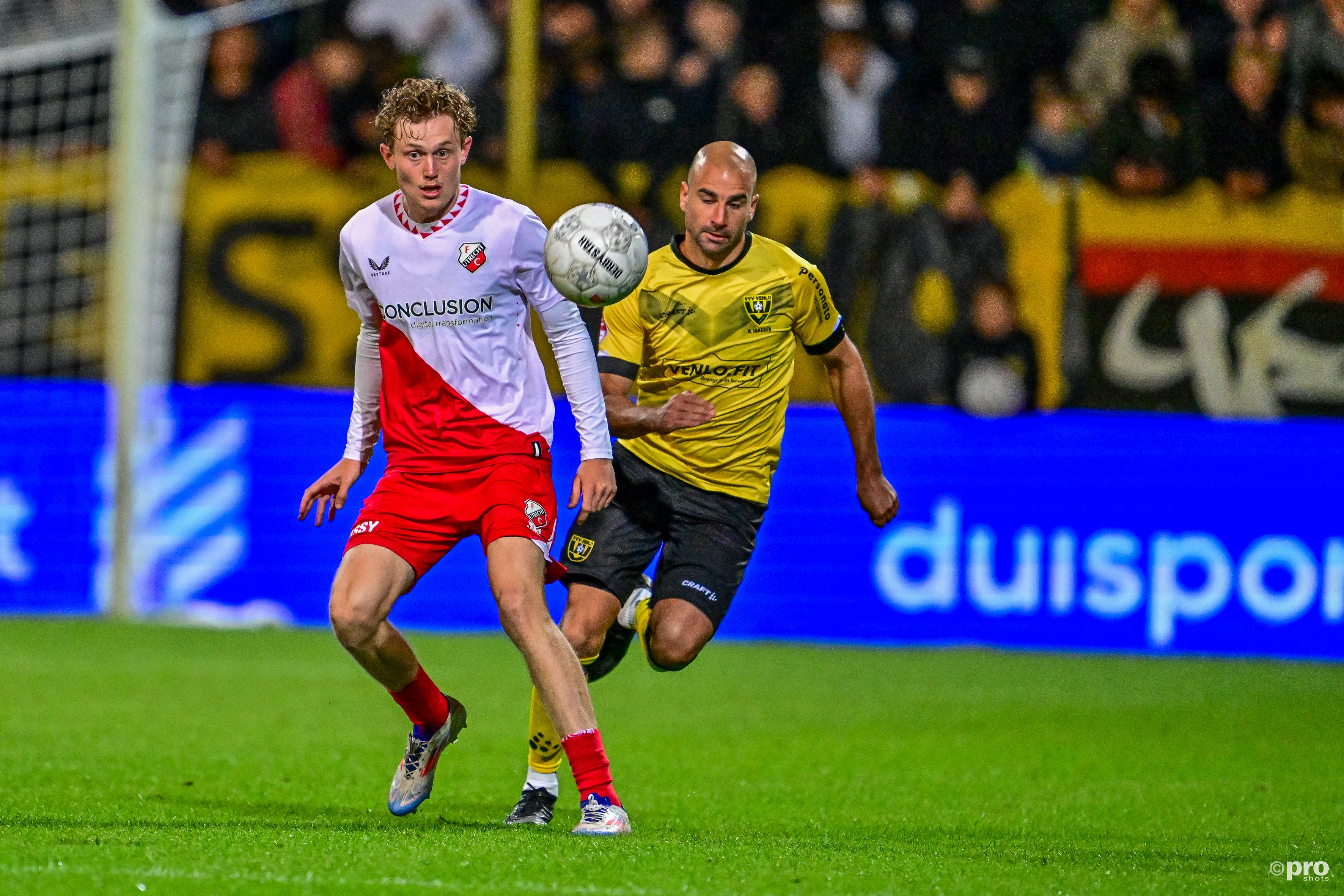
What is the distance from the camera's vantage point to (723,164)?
598 centimetres

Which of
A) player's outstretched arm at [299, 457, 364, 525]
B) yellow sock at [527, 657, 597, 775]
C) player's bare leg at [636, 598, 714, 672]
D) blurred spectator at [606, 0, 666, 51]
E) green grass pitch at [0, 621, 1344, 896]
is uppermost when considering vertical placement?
blurred spectator at [606, 0, 666, 51]

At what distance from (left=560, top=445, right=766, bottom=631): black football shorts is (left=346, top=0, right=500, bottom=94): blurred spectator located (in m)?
7.50

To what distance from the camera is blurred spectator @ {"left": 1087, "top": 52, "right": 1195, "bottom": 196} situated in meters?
12.7

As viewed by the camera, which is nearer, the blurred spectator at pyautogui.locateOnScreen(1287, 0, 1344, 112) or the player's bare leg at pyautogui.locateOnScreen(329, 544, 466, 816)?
the player's bare leg at pyautogui.locateOnScreen(329, 544, 466, 816)

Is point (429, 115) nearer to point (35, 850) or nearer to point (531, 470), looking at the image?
point (531, 470)

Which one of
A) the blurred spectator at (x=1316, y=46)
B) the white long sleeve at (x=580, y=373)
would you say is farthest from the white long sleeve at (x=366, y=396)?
the blurred spectator at (x=1316, y=46)

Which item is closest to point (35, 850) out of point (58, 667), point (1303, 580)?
point (58, 667)

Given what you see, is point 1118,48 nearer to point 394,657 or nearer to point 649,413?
point 649,413

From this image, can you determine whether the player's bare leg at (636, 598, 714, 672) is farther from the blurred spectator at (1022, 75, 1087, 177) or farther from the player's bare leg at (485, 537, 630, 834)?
the blurred spectator at (1022, 75, 1087, 177)

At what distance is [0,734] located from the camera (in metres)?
7.62

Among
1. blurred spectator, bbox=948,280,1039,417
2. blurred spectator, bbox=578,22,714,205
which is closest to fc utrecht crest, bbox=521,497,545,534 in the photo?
blurred spectator, bbox=948,280,1039,417

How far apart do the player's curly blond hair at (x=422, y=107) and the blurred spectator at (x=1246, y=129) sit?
8.66 metres

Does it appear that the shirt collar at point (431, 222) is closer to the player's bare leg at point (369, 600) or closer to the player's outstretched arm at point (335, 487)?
the player's outstretched arm at point (335, 487)

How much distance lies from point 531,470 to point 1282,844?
8.32 ft
